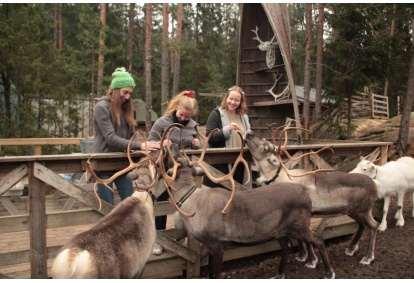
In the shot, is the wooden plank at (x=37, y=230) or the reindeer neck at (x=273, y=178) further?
the reindeer neck at (x=273, y=178)

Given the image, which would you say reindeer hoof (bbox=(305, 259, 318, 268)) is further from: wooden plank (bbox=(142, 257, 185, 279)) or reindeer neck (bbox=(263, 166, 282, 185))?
wooden plank (bbox=(142, 257, 185, 279))

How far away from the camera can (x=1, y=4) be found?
11.1 meters

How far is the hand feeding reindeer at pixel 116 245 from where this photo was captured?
2.92 meters

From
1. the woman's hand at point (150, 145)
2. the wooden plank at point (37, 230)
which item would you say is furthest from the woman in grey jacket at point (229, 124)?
the wooden plank at point (37, 230)

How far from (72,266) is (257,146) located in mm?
2721

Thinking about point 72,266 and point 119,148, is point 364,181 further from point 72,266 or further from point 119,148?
point 72,266

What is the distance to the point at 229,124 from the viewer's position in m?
5.21

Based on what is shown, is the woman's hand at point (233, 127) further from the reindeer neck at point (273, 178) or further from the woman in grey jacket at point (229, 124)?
the reindeer neck at point (273, 178)

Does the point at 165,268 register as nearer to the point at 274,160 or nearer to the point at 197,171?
the point at 197,171

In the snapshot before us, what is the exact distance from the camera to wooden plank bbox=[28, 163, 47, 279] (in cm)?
377

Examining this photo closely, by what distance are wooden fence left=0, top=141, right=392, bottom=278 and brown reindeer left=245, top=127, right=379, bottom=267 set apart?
51 centimetres

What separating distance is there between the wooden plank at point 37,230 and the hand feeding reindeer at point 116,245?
76 cm

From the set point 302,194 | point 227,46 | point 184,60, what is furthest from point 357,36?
point 227,46

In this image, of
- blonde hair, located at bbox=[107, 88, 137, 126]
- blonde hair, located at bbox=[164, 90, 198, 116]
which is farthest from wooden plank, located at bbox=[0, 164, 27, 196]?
blonde hair, located at bbox=[164, 90, 198, 116]
